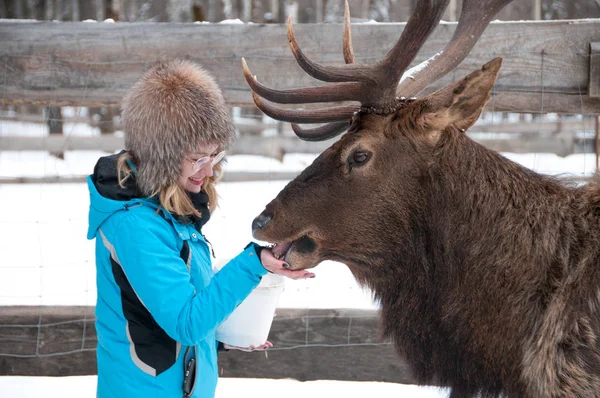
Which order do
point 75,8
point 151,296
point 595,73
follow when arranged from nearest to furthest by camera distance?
point 151,296
point 595,73
point 75,8

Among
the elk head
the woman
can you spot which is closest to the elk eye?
the elk head

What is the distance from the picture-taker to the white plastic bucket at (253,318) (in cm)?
274

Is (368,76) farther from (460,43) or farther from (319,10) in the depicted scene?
(319,10)

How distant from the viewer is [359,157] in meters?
2.66

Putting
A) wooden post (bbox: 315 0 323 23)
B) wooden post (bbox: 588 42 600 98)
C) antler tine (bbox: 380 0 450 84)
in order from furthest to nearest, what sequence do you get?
wooden post (bbox: 315 0 323 23)
wooden post (bbox: 588 42 600 98)
antler tine (bbox: 380 0 450 84)

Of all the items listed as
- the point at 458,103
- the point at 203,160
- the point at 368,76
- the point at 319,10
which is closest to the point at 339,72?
the point at 368,76

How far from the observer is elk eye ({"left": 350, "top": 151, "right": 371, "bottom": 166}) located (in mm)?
2662

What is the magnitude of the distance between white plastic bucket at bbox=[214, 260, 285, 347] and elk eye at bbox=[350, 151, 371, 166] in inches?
21.1

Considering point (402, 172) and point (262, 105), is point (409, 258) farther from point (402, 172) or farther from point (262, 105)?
point (262, 105)

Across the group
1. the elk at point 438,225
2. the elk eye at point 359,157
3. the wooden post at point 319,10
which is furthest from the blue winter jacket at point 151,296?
the wooden post at point 319,10

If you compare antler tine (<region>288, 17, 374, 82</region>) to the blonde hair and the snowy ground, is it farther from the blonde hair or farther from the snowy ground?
the snowy ground

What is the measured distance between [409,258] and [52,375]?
8.68 feet

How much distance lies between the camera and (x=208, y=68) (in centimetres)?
434

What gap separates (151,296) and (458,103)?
133 cm
